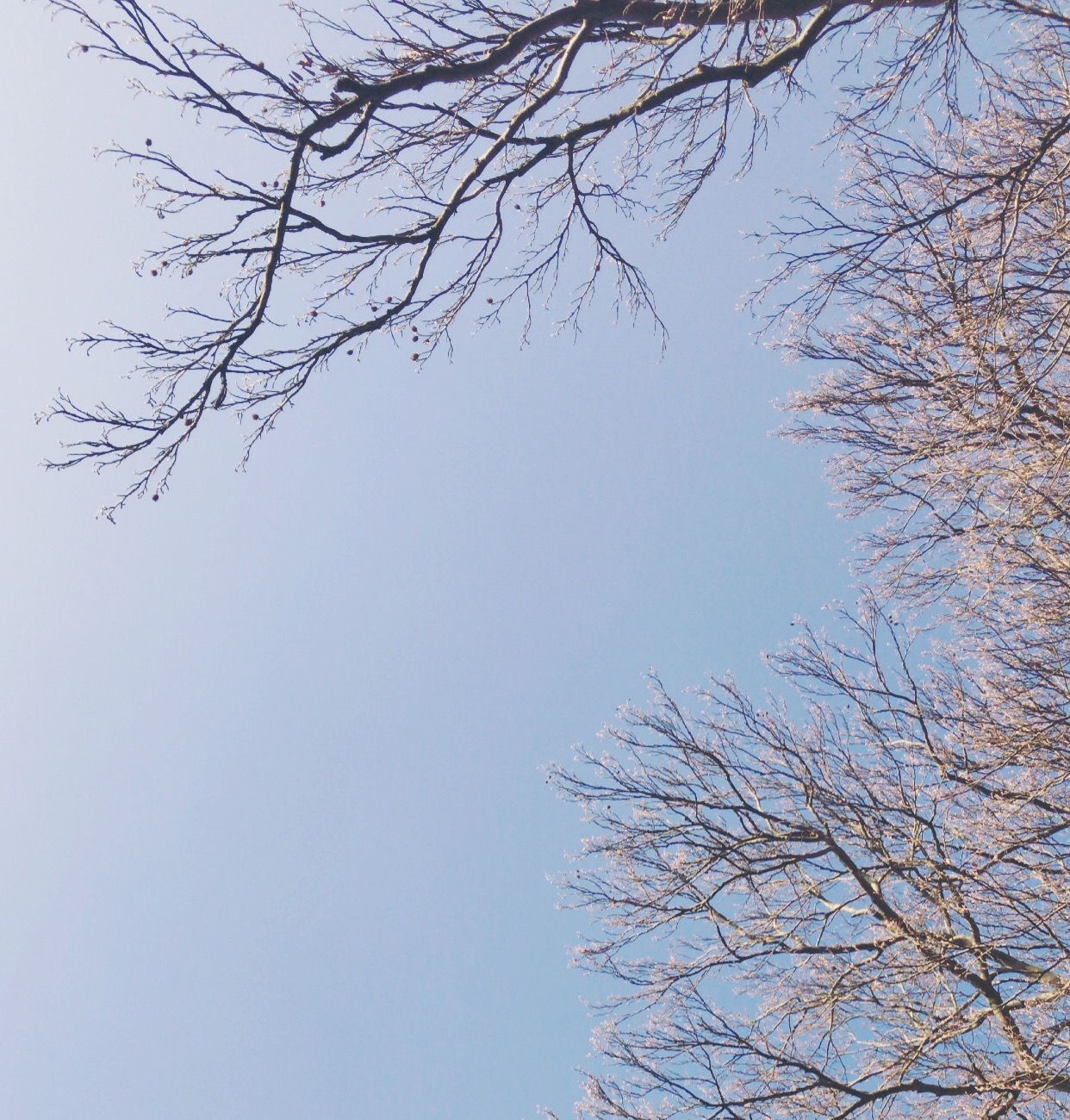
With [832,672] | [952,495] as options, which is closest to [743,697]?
[832,672]

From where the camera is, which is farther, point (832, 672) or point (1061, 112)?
point (832, 672)

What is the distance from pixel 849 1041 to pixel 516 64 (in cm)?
623

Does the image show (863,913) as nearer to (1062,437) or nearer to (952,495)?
(952,495)

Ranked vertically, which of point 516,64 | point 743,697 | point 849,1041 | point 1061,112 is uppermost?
point 1061,112

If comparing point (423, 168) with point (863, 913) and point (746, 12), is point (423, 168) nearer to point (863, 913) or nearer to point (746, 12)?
point (746, 12)

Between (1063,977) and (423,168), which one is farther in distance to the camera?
(1063,977)

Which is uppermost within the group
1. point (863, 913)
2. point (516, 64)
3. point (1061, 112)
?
point (1061, 112)

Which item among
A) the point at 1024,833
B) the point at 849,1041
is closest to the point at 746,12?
the point at 1024,833

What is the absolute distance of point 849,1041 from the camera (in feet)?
19.7

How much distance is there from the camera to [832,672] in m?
7.26

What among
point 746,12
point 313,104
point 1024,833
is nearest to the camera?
point 313,104

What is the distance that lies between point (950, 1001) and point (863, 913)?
2.35ft

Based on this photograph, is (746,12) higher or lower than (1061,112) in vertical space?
lower

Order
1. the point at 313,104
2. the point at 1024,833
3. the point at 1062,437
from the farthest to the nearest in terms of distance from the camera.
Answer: the point at 1062,437 → the point at 1024,833 → the point at 313,104
